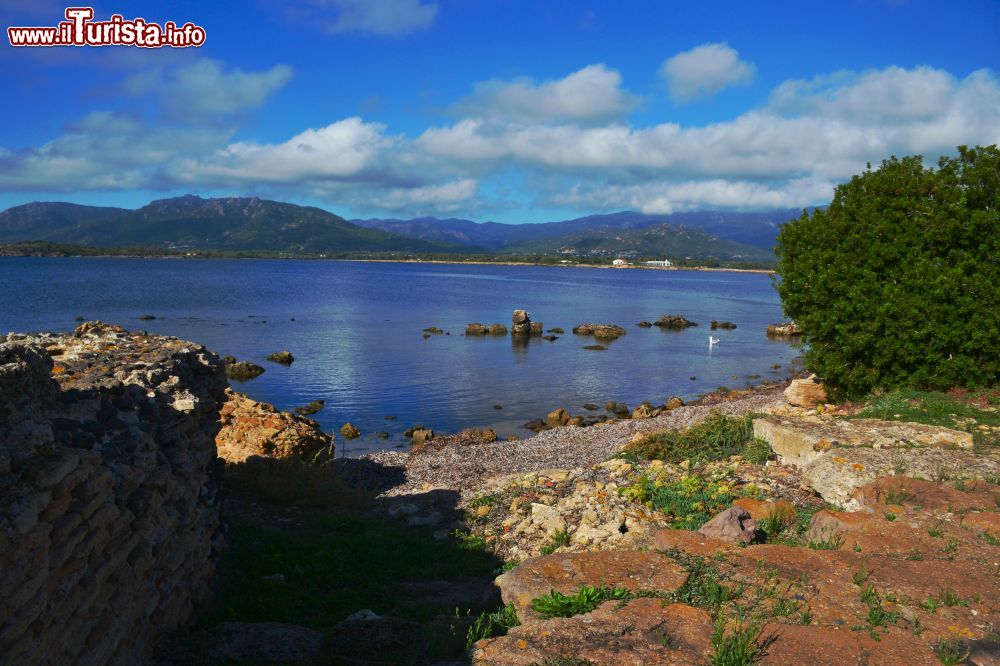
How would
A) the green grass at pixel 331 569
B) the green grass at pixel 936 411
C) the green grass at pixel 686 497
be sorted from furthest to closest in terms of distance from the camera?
the green grass at pixel 936 411 → the green grass at pixel 686 497 → the green grass at pixel 331 569

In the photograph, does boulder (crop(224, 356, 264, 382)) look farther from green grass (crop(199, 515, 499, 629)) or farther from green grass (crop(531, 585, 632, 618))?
green grass (crop(531, 585, 632, 618))

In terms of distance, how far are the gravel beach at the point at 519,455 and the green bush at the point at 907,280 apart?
422cm

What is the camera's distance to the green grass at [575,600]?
7.28m

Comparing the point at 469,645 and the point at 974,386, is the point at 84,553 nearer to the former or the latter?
the point at 469,645

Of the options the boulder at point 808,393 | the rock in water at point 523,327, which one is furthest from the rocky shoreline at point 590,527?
the rock in water at point 523,327

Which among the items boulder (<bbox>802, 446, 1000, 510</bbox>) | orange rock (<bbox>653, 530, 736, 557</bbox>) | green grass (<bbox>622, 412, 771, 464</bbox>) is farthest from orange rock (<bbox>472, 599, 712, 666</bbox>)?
green grass (<bbox>622, 412, 771, 464</bbox>)

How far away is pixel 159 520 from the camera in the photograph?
7.78 metres

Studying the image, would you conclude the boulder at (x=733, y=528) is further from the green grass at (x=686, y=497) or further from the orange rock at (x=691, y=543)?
the green grass at (x=686, y=497)

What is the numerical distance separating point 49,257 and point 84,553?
231m

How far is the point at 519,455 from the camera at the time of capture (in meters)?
22.1

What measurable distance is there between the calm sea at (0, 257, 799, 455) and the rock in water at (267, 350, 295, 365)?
2.19 ft

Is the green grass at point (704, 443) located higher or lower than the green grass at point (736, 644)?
lower

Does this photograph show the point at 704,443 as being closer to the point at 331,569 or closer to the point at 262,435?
the point at 331,569

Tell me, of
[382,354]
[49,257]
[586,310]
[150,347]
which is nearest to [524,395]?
[382,354]
